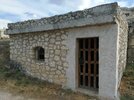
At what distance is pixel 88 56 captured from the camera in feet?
21.9

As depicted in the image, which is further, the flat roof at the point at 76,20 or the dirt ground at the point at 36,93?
the dirt ground at the point at 36,93

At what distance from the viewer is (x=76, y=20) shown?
6547mm

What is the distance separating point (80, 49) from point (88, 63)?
2.03 ft

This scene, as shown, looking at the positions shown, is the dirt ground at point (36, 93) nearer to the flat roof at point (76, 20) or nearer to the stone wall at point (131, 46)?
the flat roof at point (76, 20)

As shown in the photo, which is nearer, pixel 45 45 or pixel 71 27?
pixel 71 27

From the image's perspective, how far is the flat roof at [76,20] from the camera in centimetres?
577

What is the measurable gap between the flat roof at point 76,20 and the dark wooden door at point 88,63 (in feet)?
2.47

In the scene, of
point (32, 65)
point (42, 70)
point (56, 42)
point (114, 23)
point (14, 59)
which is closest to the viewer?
point (114, 23)

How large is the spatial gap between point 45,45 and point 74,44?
5.37 feet

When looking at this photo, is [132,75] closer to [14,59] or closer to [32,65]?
[32,65]

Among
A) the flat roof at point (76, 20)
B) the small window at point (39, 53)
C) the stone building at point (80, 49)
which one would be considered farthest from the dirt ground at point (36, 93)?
the flat roof at point (76, 20)

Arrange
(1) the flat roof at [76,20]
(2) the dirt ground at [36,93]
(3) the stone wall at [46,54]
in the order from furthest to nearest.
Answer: (3) the stone wall at [46,54] < (2) the dirt ground at [36,93] < (1) the flat roof at [76,20]

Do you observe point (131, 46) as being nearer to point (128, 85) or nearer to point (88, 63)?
point (128, 85)

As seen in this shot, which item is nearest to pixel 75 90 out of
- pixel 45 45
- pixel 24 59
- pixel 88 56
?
pixel 88 56
